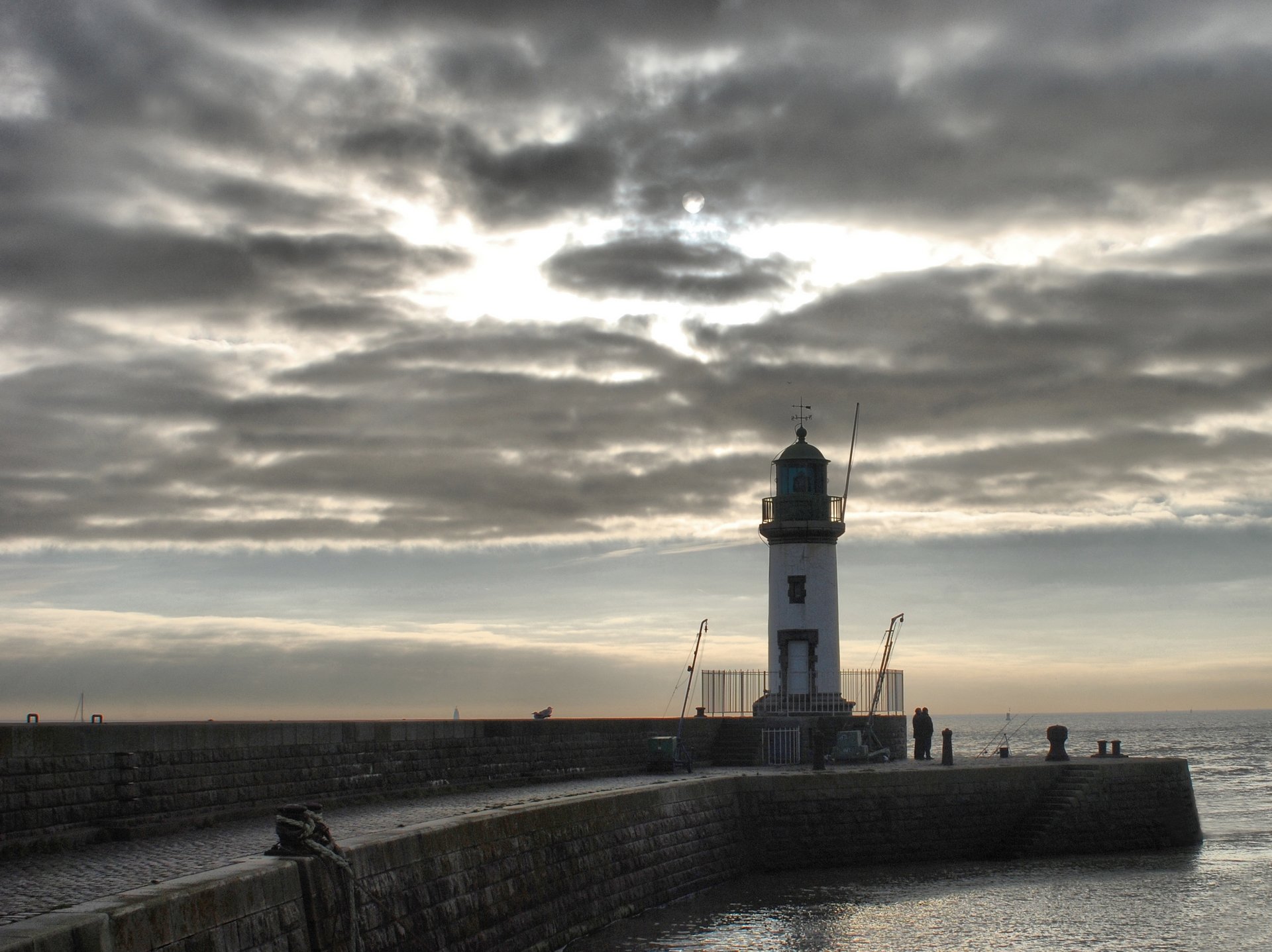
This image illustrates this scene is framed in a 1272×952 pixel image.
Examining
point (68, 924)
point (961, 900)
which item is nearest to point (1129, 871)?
point (961, 900)

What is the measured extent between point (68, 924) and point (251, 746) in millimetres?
8762

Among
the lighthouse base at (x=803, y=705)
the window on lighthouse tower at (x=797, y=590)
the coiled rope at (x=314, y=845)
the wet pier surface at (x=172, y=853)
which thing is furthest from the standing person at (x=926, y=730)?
the coiled rope at (x=314, y=845)

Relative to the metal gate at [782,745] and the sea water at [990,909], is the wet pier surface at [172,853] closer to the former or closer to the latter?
the sea water at [990,909]

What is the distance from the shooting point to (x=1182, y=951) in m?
16.9

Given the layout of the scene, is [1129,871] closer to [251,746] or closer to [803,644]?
[803,644]

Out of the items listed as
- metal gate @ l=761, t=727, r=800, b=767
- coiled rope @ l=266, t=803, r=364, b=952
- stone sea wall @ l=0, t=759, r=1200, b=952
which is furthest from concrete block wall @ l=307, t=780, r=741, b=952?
metal gate @ l=761, t=727, r=800, b=767

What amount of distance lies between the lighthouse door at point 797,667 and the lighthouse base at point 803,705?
0.25 metres

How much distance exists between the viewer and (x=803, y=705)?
31.8 metres

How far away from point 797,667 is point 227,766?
1953cm

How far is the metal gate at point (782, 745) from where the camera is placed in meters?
30.0

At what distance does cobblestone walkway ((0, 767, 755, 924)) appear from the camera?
9.04 meters

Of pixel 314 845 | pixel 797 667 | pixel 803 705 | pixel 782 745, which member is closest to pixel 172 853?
pixel 314 845

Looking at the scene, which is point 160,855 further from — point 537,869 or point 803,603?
point 803,603

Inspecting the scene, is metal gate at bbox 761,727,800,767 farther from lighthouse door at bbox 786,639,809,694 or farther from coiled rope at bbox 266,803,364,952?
coiled rope at bbox 266,803,364,952
